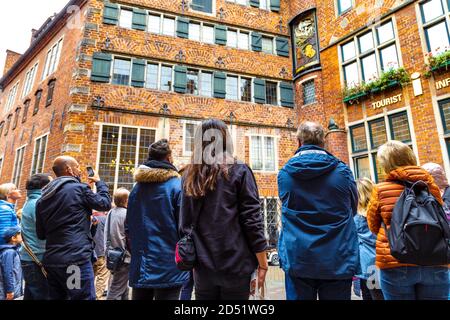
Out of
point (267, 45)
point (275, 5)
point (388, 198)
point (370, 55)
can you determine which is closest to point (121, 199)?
point (388, 198)

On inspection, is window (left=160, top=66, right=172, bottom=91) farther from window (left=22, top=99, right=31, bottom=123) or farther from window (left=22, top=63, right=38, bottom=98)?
window (left=22, top=63, right=38, bottom=98)

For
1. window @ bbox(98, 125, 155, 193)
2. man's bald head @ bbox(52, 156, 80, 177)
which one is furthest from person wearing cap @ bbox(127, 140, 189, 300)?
window @ bbox(98, 125, 155, 193)

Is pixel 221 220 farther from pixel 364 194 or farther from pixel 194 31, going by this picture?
pixel 194 31

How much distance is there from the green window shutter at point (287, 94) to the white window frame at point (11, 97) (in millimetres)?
16084

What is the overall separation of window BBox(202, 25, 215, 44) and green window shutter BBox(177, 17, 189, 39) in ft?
2.63

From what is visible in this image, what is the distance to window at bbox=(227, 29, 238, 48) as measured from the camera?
521 inches

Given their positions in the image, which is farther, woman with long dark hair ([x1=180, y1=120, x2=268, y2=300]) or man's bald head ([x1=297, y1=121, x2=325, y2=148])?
man's bald head ([x1=297, y1=121, x2=325, y2=148])

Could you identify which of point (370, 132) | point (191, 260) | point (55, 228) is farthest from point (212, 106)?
point (191, 260)

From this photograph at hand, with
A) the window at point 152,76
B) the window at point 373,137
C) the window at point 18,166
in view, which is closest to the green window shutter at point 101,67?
the window at point 152,76

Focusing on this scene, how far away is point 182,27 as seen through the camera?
1241 centimetres

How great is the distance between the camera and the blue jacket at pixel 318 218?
1.96m

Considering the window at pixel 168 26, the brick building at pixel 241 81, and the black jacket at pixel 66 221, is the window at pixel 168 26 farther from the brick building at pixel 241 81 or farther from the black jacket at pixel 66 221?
the black jacket at pixel 66 221

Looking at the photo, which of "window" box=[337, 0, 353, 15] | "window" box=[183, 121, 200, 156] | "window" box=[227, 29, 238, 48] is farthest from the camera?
"window" box=[227, 29, 238, 48]

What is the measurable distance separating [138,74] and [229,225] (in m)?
10.8
